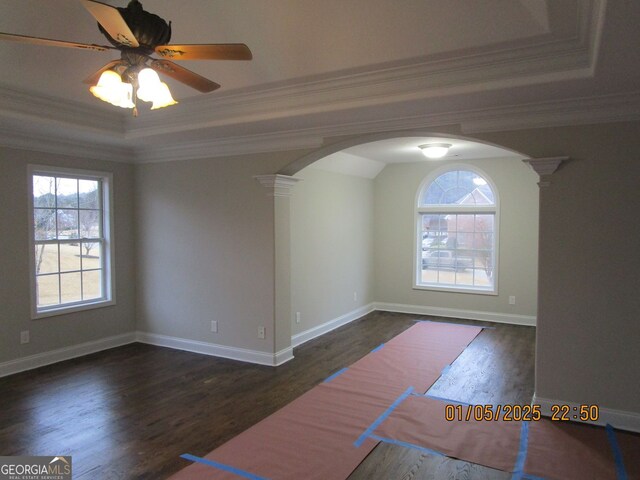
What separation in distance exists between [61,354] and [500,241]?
5.91 meters

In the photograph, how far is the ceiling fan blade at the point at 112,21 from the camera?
1590mm

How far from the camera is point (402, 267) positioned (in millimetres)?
7340

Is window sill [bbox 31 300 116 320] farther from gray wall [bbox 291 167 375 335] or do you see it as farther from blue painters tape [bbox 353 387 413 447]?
blue painters tape [bbox 353 387 413 447]

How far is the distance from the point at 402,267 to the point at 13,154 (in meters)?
5.47

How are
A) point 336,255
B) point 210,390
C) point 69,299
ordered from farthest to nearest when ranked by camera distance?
point 336,255, point 69,299, point 210,390

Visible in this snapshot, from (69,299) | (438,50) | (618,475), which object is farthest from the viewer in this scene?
(69,299)

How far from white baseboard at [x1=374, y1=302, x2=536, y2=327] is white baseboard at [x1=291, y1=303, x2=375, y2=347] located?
1.10 ft

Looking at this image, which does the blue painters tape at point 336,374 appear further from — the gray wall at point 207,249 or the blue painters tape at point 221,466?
the blue painters tape at point 221,466

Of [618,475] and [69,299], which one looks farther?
[69,299]

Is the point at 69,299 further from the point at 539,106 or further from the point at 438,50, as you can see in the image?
the point at 539,106

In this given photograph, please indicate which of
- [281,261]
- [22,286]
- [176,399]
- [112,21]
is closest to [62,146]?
[22,286]

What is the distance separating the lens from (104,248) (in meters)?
5.28

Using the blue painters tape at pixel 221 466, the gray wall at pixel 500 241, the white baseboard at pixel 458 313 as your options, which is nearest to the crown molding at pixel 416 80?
the blue painters tape at pixel 221 466

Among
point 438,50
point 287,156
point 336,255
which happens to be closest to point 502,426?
point 438,50
